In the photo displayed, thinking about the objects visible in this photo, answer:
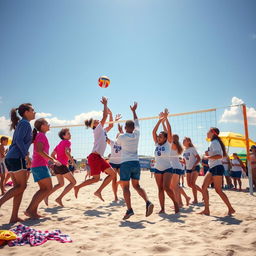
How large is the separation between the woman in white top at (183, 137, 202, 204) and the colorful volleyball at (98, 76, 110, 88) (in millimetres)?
2628

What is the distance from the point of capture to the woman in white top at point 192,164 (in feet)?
15.9

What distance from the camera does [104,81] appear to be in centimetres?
614

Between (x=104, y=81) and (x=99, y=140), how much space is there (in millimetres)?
2295

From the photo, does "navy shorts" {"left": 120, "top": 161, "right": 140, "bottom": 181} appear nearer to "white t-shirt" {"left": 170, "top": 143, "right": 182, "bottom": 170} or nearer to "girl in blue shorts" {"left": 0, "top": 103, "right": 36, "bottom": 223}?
"white t-shirt" {"left": 170, "top": 143, "right": 182, "bottom": 170}

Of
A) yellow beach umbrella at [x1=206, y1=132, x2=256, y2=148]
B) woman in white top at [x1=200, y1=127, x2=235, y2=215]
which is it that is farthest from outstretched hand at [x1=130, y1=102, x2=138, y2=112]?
yellow beach umbrella at [x1=206, y1=132, x2=256, y2=148]

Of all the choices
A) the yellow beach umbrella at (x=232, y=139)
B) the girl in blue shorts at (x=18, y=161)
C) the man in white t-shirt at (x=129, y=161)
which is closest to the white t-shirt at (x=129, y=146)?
the man in white t-shirt at (x=129, y=161)

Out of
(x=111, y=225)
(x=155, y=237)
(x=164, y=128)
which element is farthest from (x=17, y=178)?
(x=164, y=128)

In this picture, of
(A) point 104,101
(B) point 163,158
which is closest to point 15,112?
(A) point 104,101

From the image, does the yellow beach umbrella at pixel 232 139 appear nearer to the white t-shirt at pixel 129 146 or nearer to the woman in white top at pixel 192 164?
the woman in white top at pixel 192 164

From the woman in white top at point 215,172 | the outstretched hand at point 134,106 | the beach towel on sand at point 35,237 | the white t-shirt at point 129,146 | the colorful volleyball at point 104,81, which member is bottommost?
the beach towel on sand at point 35,237

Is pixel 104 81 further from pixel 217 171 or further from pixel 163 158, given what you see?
pixel 217 171

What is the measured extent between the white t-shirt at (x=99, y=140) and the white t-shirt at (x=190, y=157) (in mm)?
1952

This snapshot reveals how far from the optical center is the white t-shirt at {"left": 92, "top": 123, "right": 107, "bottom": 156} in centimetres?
443

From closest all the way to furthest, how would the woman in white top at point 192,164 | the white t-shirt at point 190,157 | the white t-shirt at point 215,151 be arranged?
the white t-shirt at point 215,151, the woman in white top at point 192,164, the white t-shirt at point 190,157
